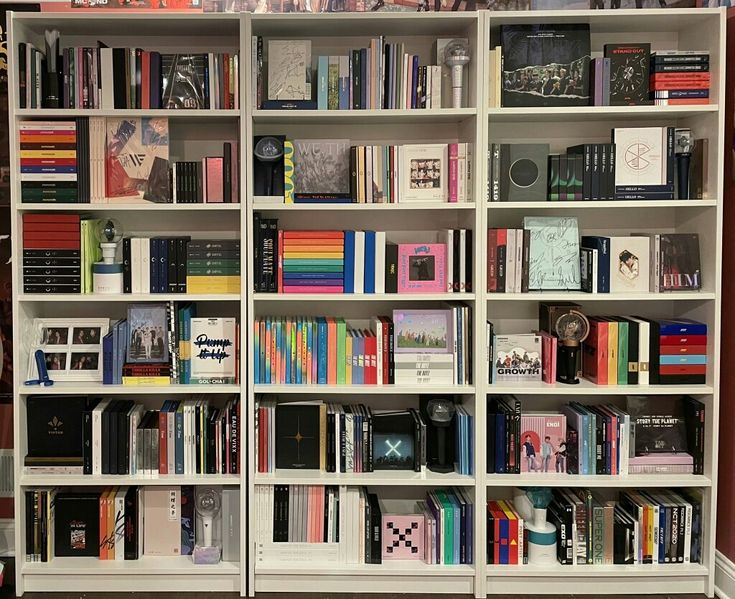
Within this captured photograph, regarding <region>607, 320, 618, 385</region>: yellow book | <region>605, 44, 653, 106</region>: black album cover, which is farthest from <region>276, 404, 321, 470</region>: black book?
<region>605, 44, 653, 106</region>: black album cover

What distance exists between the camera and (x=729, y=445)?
3309 millimetres

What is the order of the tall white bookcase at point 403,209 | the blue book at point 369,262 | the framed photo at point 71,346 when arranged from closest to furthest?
the tall white bookcase at point 403,209 → the blue book at point 369,262 → the framed photo at point 71,346

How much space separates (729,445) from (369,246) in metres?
1.64

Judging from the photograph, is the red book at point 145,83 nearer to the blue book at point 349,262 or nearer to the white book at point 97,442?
the blue book at point 349,262

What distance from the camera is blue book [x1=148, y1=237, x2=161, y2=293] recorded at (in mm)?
3361

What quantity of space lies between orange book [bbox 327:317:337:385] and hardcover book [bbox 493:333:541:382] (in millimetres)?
646

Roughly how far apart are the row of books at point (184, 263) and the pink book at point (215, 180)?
183 millimetres

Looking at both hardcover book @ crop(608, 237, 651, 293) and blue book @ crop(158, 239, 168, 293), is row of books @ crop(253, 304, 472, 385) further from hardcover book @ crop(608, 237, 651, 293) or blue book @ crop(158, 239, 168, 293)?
hardcover book @ crop(608, 237, 651, 293)

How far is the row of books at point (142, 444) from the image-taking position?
3356 millimetres

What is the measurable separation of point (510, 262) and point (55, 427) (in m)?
1.96

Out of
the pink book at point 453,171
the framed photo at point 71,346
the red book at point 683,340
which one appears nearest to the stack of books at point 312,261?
the pink book at point 453,171

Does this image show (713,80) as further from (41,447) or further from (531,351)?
(41,447)

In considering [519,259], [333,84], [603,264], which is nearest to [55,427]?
[333,84]

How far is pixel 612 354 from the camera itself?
3340 millimetres
